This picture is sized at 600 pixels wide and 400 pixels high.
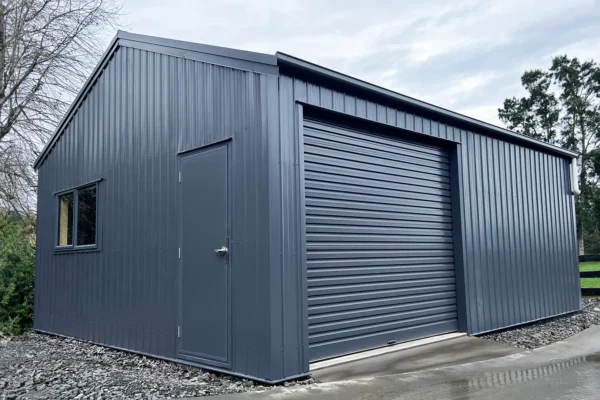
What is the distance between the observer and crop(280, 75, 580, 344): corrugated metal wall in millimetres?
8245

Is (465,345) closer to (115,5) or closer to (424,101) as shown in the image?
(424,101)

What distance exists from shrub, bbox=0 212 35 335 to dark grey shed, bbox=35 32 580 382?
75cm

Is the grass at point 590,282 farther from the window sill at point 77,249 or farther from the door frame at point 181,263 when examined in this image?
the window sill at point 77,249

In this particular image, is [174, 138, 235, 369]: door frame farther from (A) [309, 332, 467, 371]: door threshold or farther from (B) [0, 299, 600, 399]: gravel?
(A) [309, 332, 467, 371]: door threshold

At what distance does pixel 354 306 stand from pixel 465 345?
2.03m

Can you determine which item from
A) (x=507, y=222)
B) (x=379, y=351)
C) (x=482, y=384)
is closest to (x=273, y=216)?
(x=379, y=351)

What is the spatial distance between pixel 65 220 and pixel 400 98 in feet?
21.9

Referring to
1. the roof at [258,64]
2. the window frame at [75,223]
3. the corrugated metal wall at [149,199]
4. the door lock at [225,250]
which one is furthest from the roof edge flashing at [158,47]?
the door lock at [225,250]

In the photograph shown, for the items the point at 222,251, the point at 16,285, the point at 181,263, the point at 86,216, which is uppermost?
the point at 86,216

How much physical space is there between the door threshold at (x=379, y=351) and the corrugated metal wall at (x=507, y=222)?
58cm

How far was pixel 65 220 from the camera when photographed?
392 inches

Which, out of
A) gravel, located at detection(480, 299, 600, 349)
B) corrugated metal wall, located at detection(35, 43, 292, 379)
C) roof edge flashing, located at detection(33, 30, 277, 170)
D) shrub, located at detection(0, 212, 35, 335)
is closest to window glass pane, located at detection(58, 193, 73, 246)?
corrugated metal wall, located at detection(35, 43, 292, 379)

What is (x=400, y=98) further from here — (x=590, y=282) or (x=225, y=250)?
(x=590, y=282)

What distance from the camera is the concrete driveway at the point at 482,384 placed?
5023 millimetres
